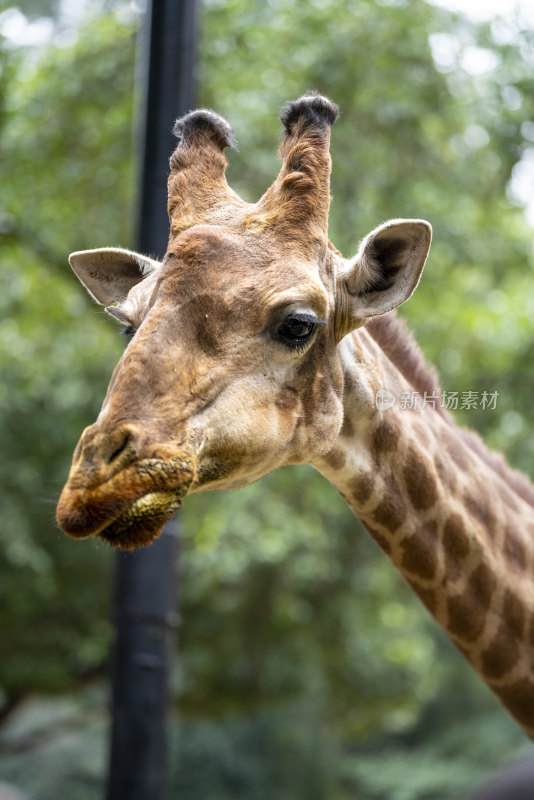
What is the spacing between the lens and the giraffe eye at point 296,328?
8.50 ft

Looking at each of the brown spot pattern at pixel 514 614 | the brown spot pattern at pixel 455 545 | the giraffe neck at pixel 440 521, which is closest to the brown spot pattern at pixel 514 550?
the giraffe neck at pixel 440 521

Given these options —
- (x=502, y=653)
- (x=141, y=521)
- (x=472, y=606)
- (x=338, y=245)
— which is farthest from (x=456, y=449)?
(x=338, y=245)

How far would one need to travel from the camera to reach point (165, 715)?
4.80 metres

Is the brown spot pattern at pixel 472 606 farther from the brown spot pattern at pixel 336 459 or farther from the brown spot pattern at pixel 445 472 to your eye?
the brown spot pattern at pixel 336 459

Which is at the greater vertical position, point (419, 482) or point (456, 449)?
point (456, 449)

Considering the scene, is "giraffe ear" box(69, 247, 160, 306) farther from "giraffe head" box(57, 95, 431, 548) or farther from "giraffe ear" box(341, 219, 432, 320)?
"giraffe ear" box(341, 219, 432, 320)

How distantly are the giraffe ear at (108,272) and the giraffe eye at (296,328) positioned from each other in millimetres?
732

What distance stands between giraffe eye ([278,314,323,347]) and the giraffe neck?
350mm

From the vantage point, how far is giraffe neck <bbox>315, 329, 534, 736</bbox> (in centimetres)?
308

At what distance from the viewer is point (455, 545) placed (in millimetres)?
3246

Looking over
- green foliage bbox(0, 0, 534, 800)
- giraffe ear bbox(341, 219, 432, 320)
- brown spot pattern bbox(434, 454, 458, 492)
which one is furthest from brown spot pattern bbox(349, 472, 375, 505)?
green foliage bbox(0, 0, 534, 800)

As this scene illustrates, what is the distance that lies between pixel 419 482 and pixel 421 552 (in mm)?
246

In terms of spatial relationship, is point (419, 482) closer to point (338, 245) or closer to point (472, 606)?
point (472, 606)

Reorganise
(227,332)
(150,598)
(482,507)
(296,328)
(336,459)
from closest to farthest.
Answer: (227,332), (296,328), (336,459), (482,507), (150,598)
